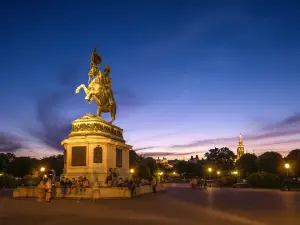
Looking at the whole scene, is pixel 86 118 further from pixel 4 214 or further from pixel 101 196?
pixel 4 214

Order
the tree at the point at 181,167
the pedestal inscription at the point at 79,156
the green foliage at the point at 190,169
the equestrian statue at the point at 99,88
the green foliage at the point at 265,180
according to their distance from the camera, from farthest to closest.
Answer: the tree at the point at 181,167 → the green foliage at the point at 190,169 → the green foliage at the point at 265,180 → the equestrian statue at the point at 99,88 → the pedestal inscription at the point at 79,156

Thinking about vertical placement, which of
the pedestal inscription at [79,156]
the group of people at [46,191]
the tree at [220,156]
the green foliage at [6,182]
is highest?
the tree at [220,156]

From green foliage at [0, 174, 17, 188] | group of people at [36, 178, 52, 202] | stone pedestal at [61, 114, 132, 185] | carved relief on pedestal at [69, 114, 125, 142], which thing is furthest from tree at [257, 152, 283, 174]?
group of people at [36, 178, 52, 202]

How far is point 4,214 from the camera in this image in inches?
643

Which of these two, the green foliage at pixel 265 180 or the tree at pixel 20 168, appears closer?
the green foliage at pixel 265 180

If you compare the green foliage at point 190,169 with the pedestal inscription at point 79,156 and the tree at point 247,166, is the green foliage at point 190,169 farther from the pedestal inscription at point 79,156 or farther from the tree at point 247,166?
the pedestal inscription at point 79,156

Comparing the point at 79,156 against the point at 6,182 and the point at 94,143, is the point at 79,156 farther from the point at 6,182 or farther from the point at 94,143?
the point at 6,182

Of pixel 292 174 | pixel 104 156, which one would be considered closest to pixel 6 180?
pixel 104 156

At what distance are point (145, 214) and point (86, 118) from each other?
17331 millimetres

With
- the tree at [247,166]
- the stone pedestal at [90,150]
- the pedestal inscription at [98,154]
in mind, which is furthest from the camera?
the tree at [247,166]

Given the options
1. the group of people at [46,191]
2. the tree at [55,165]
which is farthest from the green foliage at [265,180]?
the tree at [55,165]

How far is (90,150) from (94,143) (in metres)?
0.71

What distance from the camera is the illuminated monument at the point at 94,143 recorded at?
3020cm

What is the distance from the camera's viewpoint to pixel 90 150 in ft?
99.9
